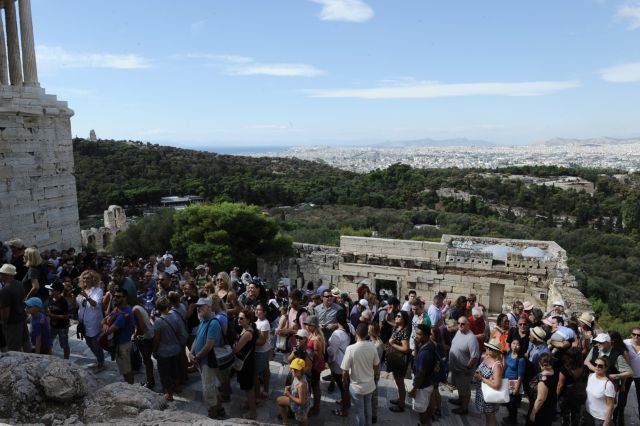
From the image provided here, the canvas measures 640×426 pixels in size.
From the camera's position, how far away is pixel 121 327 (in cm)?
619

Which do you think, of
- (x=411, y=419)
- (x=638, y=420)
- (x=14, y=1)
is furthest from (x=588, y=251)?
(x=14, y=1)

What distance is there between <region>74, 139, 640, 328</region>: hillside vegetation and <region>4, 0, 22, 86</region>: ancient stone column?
376 inches

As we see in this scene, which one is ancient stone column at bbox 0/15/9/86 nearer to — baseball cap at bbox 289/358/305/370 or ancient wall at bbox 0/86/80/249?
ancient wall at bbox 0/86/80/249

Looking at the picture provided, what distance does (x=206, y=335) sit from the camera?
5.59 metres

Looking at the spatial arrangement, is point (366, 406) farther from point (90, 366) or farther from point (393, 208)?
point (393, 208)

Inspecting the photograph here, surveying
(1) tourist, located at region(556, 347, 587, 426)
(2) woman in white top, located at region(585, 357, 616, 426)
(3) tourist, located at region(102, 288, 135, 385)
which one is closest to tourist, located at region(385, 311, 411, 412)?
(1) tourist, located at region(556, 347, 587, 426)

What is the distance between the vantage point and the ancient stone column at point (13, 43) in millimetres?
12750

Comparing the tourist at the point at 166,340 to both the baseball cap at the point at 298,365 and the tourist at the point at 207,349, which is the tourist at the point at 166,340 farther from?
the baseball cap at the point at 298,365

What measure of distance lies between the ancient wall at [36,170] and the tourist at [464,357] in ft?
36.3

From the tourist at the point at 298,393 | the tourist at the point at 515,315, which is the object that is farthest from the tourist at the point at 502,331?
the tourist at the point at 298,393

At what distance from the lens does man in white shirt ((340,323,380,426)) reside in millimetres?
5473

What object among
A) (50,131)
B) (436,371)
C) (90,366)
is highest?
(50,131)

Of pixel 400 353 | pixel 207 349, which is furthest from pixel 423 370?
pixel 207 349

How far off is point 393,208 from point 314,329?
37773 millimetres
